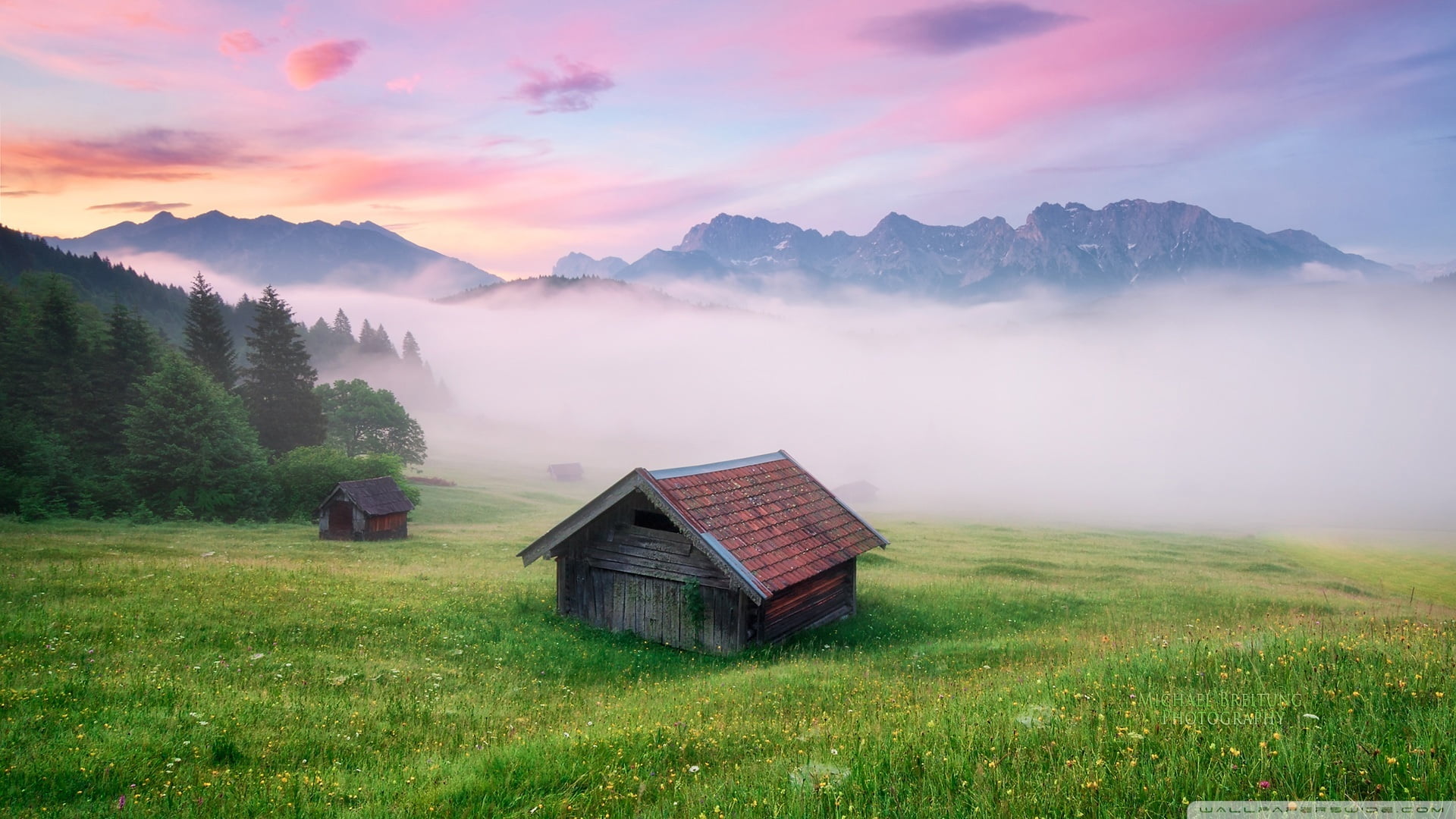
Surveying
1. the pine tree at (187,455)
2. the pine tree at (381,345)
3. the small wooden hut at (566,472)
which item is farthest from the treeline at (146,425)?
the pine tree at (381,345)

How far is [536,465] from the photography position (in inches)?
4838

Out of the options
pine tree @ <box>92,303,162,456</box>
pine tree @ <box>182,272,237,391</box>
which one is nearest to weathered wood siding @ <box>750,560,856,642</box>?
pine tree @ <box>92,303,162,456</box>

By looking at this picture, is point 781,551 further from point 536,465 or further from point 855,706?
point 536,465

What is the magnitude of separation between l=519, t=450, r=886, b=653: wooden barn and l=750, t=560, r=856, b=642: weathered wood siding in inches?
1.6

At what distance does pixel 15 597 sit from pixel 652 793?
19.5 metres

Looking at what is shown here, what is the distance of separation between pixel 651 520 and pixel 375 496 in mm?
35291

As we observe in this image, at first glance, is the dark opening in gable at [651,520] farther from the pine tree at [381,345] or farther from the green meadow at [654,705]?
the pine tree at [381,345]

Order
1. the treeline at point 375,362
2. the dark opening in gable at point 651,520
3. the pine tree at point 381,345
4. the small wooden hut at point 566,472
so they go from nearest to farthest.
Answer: the dark opening in gable at point 651,520 < the small wooden hut at point 566,472 < the treeline at point 375,362 < the pine tree at point 381,345

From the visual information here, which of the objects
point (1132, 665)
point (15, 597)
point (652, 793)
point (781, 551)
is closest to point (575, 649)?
point (781, 551)

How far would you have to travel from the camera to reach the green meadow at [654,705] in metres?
6.12

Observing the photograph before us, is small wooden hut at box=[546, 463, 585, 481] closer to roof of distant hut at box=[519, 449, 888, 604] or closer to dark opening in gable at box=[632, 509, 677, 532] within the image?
roof of distant hut at box=[519, 449, 888, 604]

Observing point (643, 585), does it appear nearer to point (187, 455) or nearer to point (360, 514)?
point (360, 514)

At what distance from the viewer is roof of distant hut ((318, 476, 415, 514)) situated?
45.4 meters

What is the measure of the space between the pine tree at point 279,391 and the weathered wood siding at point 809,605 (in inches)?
2617
